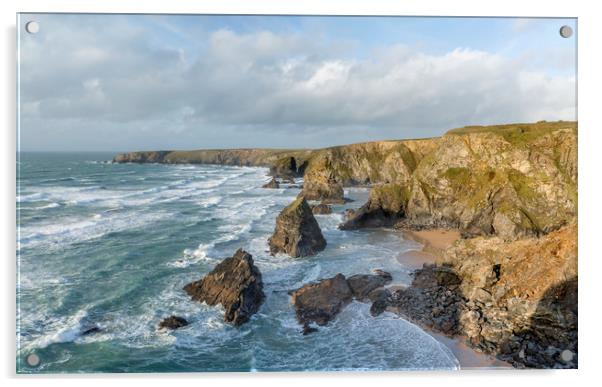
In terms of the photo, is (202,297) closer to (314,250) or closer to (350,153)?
(314,250)

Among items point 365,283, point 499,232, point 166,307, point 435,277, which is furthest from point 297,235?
point 499,232

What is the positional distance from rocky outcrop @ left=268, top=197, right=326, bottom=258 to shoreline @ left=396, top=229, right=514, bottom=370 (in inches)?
153

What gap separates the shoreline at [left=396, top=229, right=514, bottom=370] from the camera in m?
8.30

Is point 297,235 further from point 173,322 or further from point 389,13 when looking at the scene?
point 389,13

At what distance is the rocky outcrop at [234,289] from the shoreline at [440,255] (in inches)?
199

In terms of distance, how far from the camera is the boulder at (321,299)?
1072cm

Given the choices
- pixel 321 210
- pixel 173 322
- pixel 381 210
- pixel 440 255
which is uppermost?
pixel 381 210

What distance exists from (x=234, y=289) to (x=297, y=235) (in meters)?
5.77

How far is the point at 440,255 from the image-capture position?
1474 centimetres

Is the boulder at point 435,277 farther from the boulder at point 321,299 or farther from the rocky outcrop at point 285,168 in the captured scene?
the rocky outcrop at point 285,168

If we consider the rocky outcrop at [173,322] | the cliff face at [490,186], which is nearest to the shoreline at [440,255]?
the cliff face at [490,186]

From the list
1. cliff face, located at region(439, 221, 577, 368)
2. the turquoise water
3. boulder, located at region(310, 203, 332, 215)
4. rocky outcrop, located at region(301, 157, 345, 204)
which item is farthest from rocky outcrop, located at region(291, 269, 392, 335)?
rocky outcrop, located at region(301, 157, 345, 204)

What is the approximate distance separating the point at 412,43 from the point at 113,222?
59.9 feet
